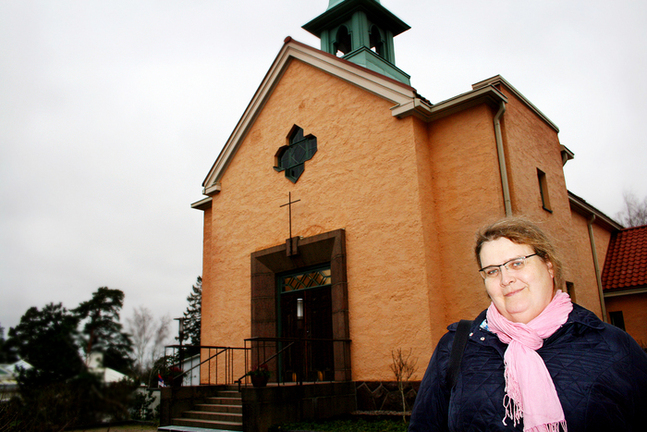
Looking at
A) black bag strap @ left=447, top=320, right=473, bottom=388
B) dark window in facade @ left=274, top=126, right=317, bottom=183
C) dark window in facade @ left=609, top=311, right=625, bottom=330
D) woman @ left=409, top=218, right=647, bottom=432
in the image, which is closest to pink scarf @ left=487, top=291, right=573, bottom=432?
woman @ left=409, top=218, right=647, bottom=432

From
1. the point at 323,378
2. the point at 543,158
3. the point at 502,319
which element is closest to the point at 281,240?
the point at 323,378

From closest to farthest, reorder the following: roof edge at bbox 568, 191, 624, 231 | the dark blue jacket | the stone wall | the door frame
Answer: the dark blue jacket < the stone wall < the door frame < roof edge at bbox 568, 191, 624, 231

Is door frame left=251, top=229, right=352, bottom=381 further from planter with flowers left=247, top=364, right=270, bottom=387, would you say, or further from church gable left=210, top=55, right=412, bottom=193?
planter with flowers left=247, top=364, right=270, bottom=387

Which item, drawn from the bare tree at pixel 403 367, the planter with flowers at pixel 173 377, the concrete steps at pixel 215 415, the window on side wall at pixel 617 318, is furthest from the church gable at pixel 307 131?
the window on side wall at pixel 617 318

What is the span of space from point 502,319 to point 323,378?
8871mm

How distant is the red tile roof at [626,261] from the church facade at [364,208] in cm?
66

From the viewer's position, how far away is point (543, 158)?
1211 cm

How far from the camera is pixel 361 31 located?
654 inches

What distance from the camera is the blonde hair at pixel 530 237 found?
2.47 m

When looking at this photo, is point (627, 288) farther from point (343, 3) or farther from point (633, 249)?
point (343, 3)

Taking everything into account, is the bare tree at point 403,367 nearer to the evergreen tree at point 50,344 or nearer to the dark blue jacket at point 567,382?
the dark blue jacket at point 567,382

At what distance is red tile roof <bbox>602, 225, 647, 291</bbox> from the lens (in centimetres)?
1395

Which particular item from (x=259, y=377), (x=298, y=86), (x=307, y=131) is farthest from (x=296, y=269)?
(x=298, y=86)

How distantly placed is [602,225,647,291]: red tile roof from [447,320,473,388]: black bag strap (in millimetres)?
13527
